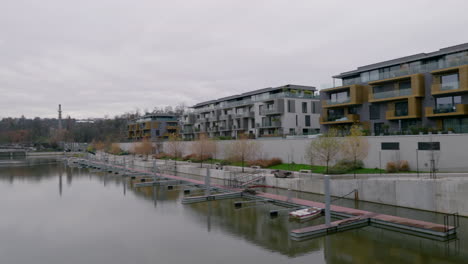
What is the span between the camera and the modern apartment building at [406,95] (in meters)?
30.5

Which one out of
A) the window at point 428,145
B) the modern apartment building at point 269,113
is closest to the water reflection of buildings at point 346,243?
the window at point 428,145

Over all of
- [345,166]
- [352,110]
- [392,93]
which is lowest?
[345,166]

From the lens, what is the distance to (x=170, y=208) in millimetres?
25938

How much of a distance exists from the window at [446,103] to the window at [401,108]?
292cm

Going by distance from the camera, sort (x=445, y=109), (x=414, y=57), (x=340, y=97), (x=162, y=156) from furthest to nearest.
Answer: (x=162, y=156)
(x=340, y=97)
(x=414, y=57)
(x=445, y=109)

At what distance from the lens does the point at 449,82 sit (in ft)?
101

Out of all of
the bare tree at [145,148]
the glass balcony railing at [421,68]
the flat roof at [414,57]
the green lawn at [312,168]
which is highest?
the flat roof at [414,57]

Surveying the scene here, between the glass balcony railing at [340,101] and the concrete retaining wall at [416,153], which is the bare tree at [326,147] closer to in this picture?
the concrete retaining wall at [416,153]

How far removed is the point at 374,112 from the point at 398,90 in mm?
3937

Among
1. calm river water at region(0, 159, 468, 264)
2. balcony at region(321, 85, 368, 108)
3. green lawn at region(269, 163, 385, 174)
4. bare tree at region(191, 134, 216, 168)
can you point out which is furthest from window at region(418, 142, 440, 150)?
bare tree at region(191, 134, 216, 168)

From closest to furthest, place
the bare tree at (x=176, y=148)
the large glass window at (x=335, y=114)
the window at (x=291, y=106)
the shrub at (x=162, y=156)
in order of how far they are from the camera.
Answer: the large glass window at (x=335, y=114), the window at (x=291, y=106), the bare tree at (x=176, y=148), the shrub at (x=162, y=156)

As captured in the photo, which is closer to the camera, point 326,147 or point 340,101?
point 326,147

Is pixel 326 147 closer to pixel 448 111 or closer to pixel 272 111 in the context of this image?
pixel 448 111

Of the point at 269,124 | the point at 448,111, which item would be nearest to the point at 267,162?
the point at 269,124
